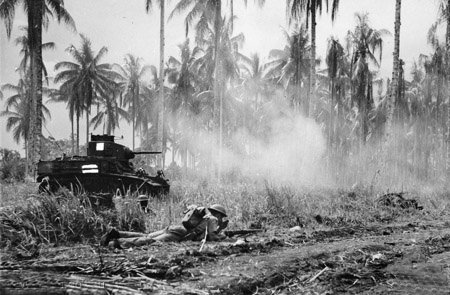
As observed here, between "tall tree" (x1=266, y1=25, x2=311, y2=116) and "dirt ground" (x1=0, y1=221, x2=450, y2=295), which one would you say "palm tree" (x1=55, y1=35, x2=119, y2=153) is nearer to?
"tall tree" (x1=266, y1=25, x2=311, y2=116)

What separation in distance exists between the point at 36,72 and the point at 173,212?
10.8 m

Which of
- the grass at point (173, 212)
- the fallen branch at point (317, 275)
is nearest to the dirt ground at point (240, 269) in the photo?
the fallen branch at point (317, 275)

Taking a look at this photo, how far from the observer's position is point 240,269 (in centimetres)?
446

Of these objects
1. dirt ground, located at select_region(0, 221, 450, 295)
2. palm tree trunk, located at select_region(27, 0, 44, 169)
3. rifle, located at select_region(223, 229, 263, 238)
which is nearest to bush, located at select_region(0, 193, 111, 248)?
dirt ground, located at select_region(0, 221, 450, 295)

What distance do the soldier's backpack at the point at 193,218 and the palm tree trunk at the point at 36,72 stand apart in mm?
11079

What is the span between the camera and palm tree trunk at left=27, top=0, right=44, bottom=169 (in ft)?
51.6

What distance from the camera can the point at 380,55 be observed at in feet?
90.4

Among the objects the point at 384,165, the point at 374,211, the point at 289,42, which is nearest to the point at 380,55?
the point at 289,42

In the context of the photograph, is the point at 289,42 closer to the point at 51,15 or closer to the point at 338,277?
the point at 51,15

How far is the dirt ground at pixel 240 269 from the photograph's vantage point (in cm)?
386

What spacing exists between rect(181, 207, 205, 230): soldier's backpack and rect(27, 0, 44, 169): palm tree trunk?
1108 cm

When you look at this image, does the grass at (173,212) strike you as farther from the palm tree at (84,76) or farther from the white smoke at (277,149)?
the palm tree at (84,76)

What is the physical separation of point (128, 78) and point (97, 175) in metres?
28.6

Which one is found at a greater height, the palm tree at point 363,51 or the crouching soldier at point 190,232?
the palm tree at point 363,51
